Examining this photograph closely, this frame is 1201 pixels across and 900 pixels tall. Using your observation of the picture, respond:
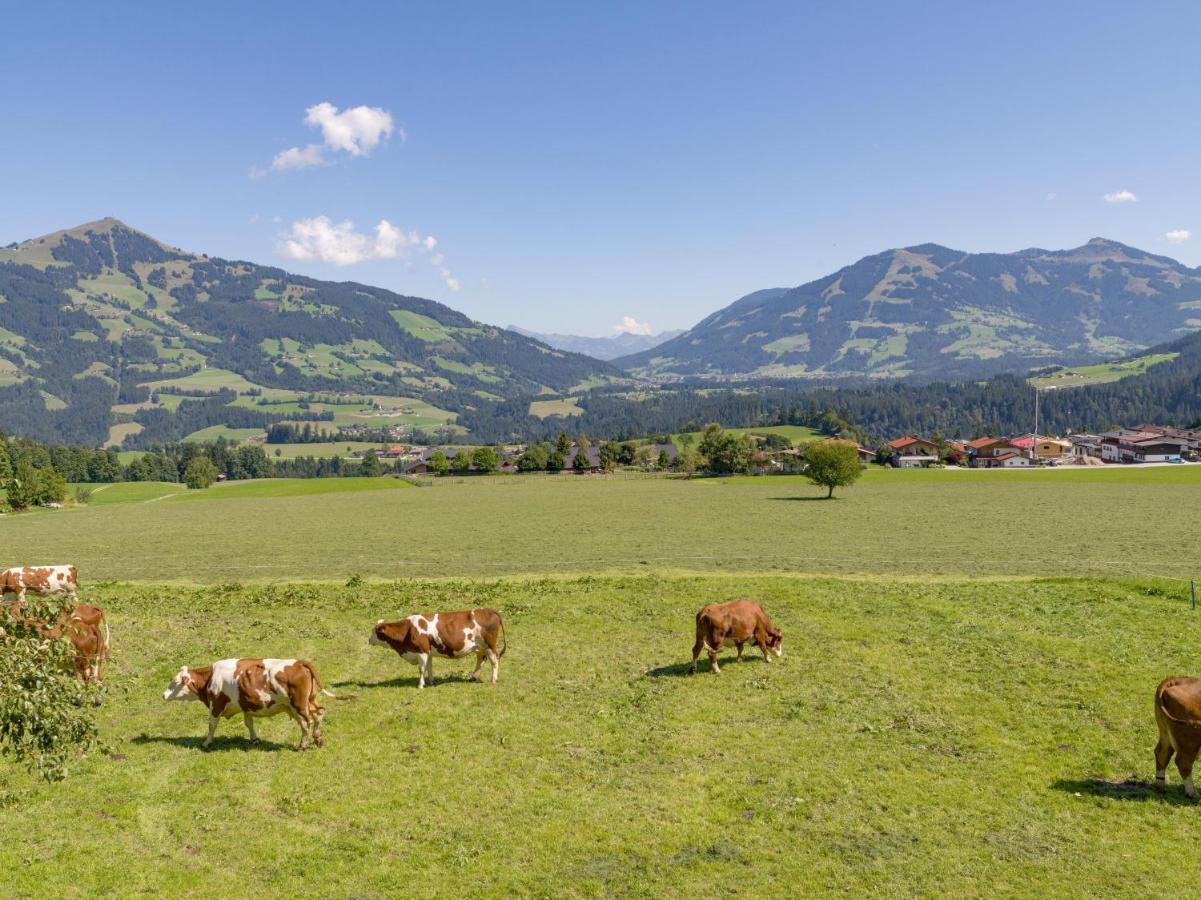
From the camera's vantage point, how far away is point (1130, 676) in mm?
20969

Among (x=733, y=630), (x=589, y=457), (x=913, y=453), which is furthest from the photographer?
(x=913, y=453)

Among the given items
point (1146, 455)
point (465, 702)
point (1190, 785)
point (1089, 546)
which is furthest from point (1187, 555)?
point (1146, 455)

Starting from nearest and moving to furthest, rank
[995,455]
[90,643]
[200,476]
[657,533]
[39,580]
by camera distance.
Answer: [90,643] → [39,580] → [657,533] → [200,476] → [995,455]

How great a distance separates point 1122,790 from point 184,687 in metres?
20.5

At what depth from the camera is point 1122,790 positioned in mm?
14664

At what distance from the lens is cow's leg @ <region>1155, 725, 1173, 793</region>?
14500mm

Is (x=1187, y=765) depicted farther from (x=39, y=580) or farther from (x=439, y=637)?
(x=39, y=580)

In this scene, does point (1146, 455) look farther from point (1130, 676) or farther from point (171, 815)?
point (171, 815)

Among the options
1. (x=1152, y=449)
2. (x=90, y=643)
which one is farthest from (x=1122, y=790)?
(x=1152, y=449)

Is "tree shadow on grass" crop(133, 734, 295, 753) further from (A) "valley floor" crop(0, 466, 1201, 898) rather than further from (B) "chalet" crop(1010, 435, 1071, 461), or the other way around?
(B) "chalet" crop(1010, 435, 1071, 461)

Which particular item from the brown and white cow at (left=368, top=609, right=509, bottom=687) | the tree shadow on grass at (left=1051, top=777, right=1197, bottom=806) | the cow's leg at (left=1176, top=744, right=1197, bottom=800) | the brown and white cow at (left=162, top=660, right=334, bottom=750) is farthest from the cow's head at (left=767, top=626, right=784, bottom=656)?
the brown and white cow at (left=162, top=660, right=334, bottom=750)

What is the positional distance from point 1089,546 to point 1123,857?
46.5 meters

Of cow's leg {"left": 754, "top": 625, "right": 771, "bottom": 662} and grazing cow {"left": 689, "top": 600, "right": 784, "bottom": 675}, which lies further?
cow's leg {"left": 754, "top": 625, "right": 771, "bottom": 662}

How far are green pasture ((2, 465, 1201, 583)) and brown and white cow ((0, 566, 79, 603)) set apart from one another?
42.5 ft
